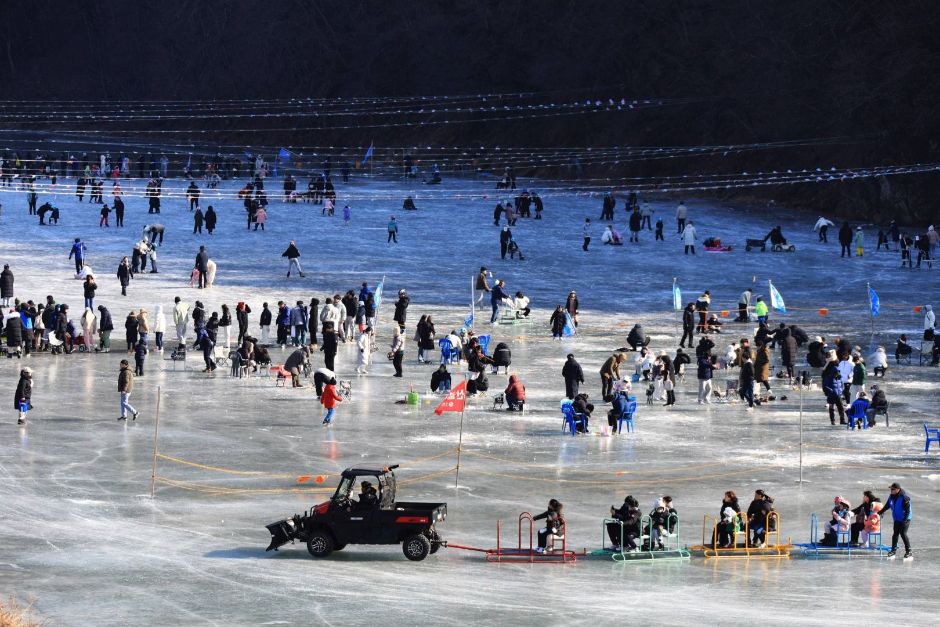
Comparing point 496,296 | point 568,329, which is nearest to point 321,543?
point 568,329

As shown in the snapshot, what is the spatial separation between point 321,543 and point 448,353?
1593cm

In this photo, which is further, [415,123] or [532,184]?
[415,123]

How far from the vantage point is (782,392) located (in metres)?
34.0

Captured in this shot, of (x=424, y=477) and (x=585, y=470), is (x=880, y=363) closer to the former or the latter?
(x=585, y=470)

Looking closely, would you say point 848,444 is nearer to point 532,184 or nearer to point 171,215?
point 171,215

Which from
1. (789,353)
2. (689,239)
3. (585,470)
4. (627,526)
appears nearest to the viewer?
(627,526)

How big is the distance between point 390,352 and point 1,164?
31988 mm

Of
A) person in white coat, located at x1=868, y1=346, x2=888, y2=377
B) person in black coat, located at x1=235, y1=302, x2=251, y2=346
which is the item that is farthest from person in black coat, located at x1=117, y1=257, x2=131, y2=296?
person in white coat, located at x1=868, y1=346, x2=888, y2=377

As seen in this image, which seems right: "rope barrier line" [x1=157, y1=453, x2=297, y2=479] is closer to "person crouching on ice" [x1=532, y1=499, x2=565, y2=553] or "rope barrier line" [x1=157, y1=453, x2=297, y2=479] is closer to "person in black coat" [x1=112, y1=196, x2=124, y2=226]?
"person crouching on ice" [x1=532, y1=499, x2=565, y2=553]

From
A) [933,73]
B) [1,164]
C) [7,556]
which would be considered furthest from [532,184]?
[7,556]

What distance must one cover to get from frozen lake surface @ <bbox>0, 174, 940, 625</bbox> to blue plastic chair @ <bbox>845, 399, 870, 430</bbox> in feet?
1.47

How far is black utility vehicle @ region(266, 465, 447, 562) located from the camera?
2055 centimetres

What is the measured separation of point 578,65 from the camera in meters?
82.9

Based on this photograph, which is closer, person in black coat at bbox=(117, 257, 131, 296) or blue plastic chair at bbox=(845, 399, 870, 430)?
blue plastic chair at bbox=(845, 399, 870, 430)
